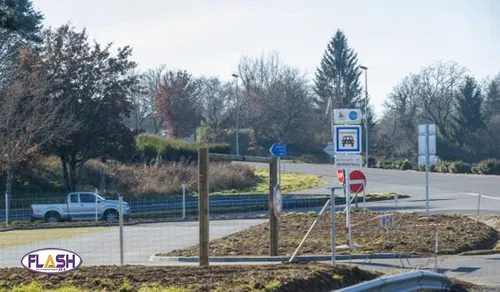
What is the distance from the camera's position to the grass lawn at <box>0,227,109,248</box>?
1044 inches

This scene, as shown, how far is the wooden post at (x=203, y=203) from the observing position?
46.9 feet

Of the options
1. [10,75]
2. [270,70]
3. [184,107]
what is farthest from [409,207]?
[270,70]

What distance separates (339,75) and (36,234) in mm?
74235

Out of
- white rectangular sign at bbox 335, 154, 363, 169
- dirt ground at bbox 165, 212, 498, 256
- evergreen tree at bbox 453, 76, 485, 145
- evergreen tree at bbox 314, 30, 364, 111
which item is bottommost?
dirt ground at bbox 165, 212, 498, 256

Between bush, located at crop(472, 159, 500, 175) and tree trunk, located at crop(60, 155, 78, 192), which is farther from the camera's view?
bush, located at crop(472, 159, 500, 175)

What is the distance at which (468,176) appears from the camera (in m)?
64.3

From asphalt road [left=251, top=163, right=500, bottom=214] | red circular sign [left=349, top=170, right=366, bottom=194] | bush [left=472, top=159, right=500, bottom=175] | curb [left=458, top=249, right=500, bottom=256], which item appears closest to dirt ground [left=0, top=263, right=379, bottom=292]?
curb [left=458, top=249, right=500, bottom=256]

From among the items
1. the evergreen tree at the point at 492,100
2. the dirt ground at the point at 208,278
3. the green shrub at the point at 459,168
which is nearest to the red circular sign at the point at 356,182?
the dirt ground at the point at 208,278

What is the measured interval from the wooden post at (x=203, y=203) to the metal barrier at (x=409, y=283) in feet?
12.9

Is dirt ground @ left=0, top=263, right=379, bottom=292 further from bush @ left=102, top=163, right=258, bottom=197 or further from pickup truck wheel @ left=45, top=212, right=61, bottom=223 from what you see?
bush @ left=102, top=163, right=258, bottom=197

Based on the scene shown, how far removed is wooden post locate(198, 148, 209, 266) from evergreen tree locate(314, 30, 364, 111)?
3170 inches

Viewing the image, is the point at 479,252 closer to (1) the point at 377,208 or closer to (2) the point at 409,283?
(2) the point at 409,283

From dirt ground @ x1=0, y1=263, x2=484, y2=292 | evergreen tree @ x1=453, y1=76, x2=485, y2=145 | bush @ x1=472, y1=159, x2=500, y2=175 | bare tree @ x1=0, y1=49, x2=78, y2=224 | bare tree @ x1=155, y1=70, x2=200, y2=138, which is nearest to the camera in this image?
dirt ground @ x1=0, y1=263, x2=484, y2=292

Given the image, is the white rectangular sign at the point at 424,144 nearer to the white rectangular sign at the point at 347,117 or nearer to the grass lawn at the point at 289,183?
the white rectangular sign at the point at 347,117
